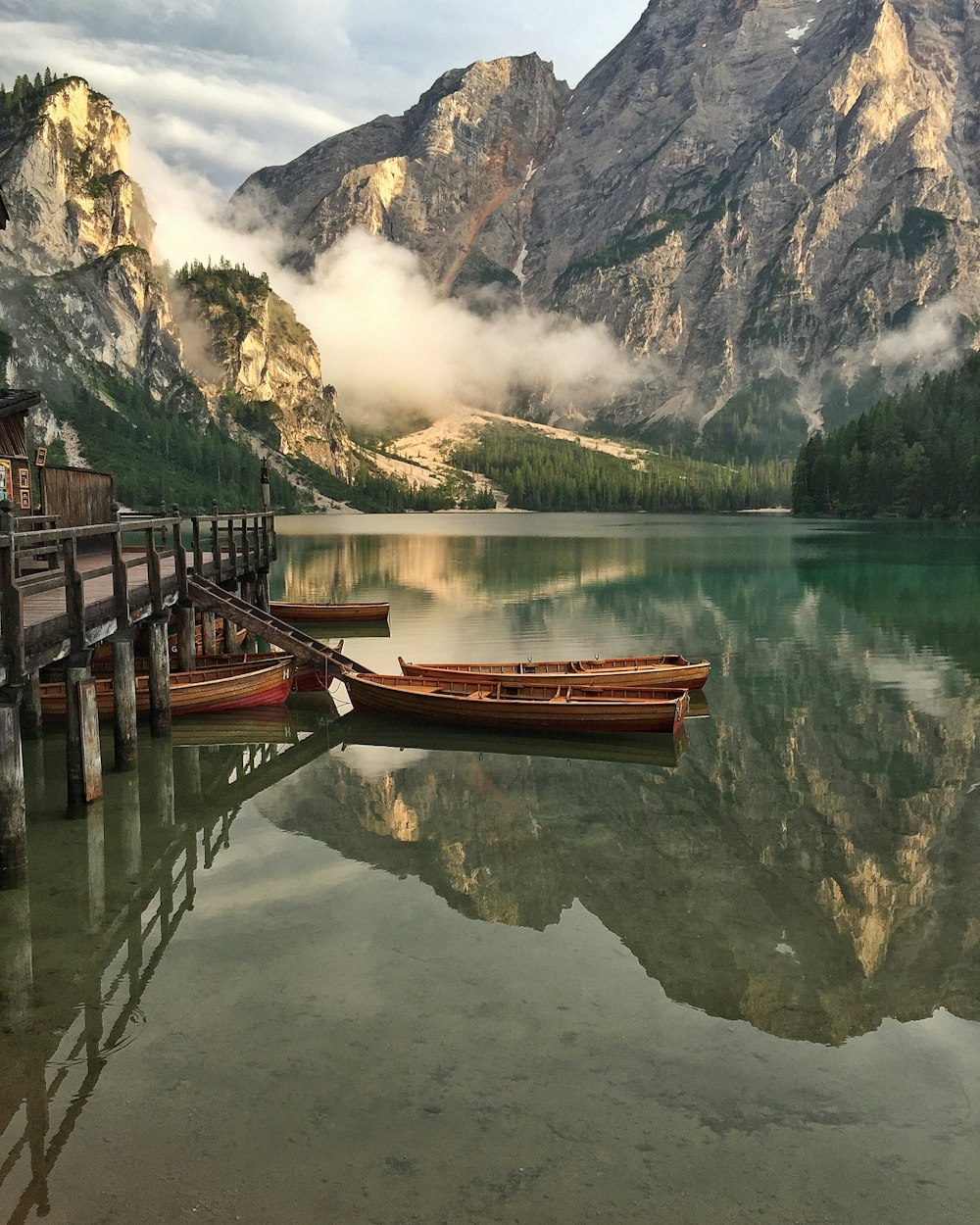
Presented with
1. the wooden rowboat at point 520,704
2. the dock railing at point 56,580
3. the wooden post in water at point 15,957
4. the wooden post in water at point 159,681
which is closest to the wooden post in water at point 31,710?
the wooden post in water at point 159,681

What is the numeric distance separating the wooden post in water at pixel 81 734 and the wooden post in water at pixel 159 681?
7.36m

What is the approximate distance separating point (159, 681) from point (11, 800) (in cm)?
1295

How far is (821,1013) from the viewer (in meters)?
13.1

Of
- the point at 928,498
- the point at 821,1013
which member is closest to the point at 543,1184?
the point at 821,1013

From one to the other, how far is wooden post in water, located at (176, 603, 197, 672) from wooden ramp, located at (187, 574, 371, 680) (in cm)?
48

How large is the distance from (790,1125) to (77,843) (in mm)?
14813

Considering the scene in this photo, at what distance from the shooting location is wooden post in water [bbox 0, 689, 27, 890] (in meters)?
16.9

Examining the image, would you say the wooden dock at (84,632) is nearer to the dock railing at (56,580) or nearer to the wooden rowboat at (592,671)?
the dock railing at (56,580)

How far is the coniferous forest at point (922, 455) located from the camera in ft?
556

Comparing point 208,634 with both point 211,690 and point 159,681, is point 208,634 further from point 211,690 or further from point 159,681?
point 159,681

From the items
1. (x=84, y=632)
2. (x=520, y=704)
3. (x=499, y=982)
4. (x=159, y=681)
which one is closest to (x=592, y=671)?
(x=520, y=704)

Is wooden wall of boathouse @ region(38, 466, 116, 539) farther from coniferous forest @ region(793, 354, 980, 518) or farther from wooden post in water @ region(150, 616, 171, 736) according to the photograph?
coniferous forest @ region(793, 354, 980, 518)

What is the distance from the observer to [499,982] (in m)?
14.0

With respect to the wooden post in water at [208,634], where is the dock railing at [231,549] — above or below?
above
